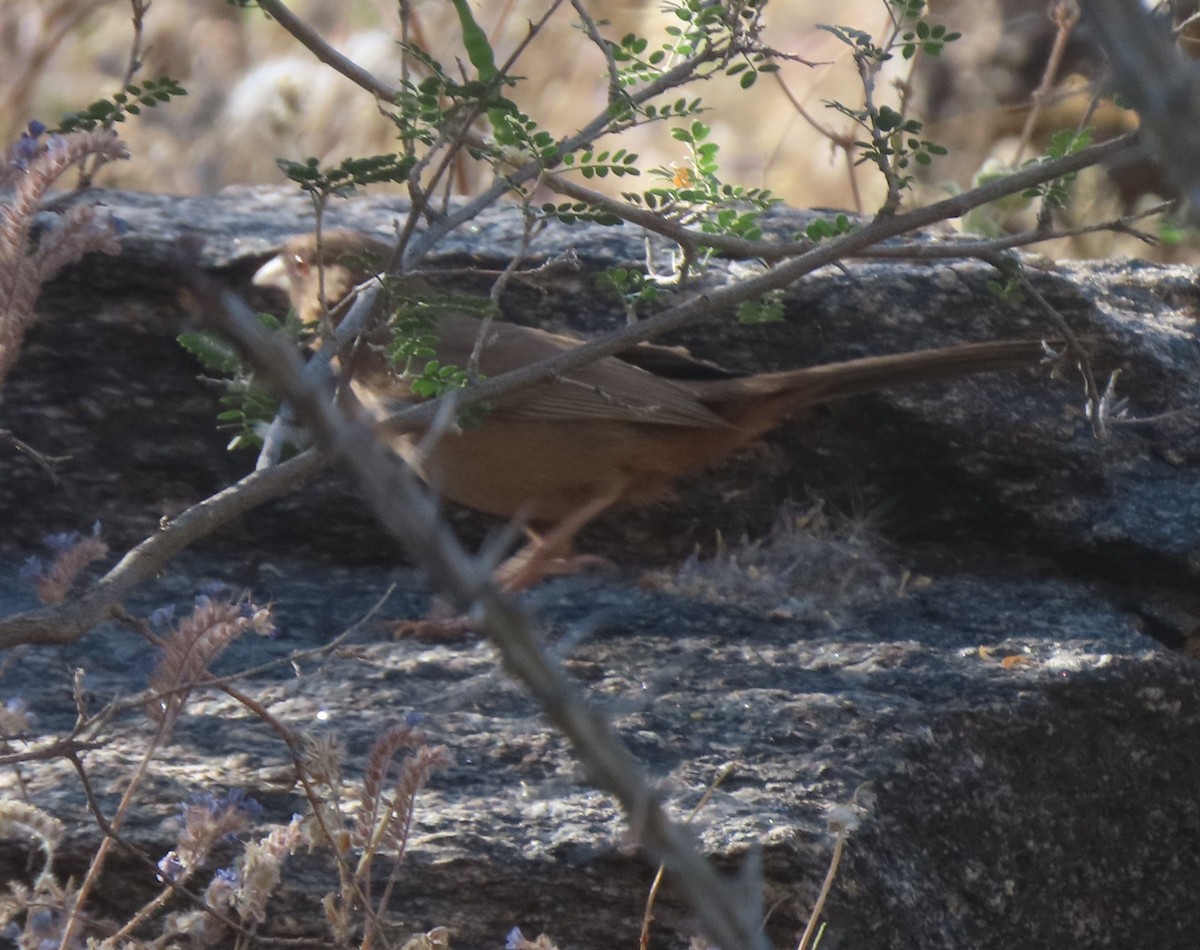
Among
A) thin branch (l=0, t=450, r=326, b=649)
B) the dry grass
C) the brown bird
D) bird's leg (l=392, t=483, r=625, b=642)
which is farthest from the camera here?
the dry grass

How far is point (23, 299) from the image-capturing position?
2.45 meters

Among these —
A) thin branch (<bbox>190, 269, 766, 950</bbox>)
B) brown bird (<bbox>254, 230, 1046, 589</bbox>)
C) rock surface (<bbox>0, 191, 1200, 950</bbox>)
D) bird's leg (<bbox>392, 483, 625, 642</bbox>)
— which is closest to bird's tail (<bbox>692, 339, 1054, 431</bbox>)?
brown bird (<bbox>254, 230, 1046, 589</bbox>)

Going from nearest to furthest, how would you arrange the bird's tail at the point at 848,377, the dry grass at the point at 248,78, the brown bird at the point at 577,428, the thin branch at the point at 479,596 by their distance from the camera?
1. the thin branch at the point at 479,596
2. the bird's tail at the point at 848,377
3. the brown bird at the point at 577,428
4. the dry grass at the point at 248,78

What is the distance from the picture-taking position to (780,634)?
12.9ft

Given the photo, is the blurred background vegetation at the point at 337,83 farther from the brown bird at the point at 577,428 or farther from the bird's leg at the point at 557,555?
the bird's leg at the point at 557,555

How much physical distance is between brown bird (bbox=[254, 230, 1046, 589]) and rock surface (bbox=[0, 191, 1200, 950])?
0.68 ft

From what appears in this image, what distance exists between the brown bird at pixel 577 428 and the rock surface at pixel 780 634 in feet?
0.68

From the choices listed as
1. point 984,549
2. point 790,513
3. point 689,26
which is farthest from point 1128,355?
point 689,26

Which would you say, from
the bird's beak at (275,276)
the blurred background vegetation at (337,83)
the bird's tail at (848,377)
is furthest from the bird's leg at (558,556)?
the blurred background vegetation at (337,83)

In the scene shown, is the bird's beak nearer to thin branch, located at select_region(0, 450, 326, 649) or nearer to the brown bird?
the brown bird

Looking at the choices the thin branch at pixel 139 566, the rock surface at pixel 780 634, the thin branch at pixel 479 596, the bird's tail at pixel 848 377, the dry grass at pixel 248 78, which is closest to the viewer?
the thin branch at pixel 479 596

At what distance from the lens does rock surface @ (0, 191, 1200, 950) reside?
286 centimetres

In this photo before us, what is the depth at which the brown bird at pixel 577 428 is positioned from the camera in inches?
173

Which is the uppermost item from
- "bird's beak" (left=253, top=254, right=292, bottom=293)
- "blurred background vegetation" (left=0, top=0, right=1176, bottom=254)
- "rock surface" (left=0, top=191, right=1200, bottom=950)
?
"blurred background vegetation" (left=0, top=0, right=1176, bottom=254)
